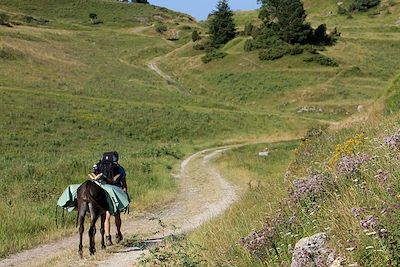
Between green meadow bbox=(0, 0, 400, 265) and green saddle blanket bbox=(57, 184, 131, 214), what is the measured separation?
199 cm

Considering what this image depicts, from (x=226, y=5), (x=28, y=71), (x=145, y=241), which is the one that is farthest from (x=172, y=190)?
(x=226, y=5)

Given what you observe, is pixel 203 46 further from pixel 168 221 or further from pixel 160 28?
pixel 168 221

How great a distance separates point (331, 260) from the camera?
4391 millimetres

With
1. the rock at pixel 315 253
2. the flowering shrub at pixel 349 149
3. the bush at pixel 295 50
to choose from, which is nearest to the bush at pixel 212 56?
the bush at pixel 295 50

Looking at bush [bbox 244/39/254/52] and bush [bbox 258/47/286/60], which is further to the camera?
bush [bbox 244/39/254/52]

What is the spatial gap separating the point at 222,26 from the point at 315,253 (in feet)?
289

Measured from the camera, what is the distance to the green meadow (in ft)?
51.0

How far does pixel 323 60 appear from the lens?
230 ft

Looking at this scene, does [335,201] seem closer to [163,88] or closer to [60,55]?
[163,88]

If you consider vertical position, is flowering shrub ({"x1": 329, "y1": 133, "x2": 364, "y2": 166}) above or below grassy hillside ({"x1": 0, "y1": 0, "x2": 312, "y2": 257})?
above

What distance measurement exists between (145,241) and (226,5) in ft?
265

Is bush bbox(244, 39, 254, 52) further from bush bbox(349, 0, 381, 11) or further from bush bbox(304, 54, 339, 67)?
bush bbox(349, 0, 381, 11)

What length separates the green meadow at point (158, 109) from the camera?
51.0 feet

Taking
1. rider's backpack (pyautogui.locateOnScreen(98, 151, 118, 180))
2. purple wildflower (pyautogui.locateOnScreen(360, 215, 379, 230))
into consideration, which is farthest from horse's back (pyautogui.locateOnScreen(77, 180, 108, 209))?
purple wildflower (pyautogui.locateOnScreen(360, 215, 379, 230))
